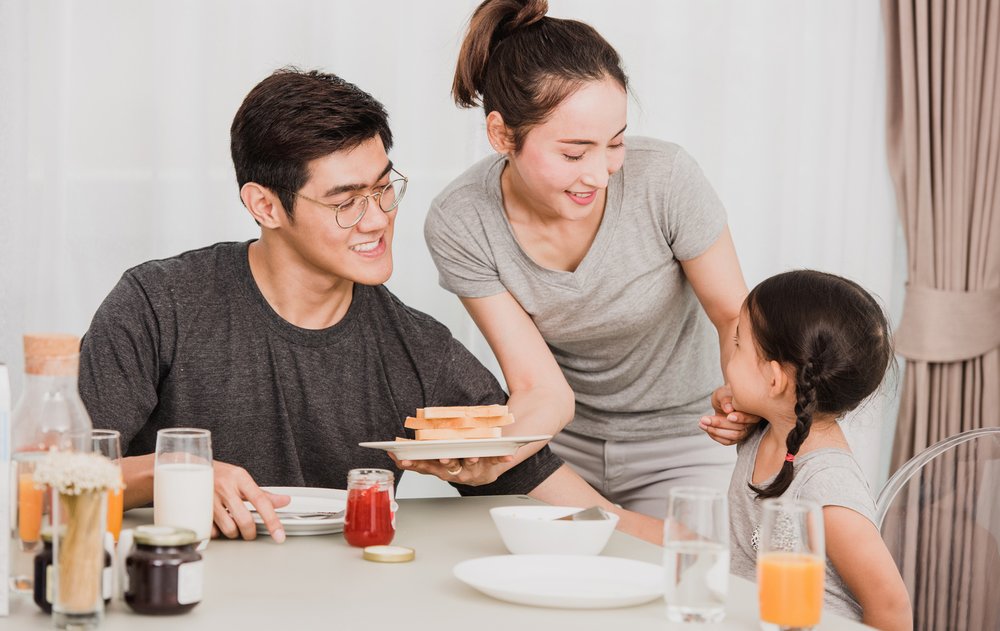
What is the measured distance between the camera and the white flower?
116 cm

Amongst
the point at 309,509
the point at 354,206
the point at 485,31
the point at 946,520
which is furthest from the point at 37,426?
the point at 946,520

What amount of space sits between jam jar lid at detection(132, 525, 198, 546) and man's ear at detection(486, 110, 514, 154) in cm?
114

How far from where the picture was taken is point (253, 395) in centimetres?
207

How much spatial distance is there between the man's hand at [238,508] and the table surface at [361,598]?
20 mm

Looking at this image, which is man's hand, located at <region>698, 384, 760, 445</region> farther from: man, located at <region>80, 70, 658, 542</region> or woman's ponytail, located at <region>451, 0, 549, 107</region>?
woman's ponytail, located at <region>451, 0, 549, 107</region>

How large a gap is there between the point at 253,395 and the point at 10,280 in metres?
1.03

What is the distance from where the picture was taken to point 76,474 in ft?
3.79

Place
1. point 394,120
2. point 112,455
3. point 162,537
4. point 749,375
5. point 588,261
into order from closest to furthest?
1. point 162,537
2. point 112,455
3. point 749,375
4. point 588,261
5. point 394,120

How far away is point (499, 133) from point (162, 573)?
47.7 inches

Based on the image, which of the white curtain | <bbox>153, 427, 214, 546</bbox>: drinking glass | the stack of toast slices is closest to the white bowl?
the stack of toast slices

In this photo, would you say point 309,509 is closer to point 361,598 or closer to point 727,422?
point 361,598

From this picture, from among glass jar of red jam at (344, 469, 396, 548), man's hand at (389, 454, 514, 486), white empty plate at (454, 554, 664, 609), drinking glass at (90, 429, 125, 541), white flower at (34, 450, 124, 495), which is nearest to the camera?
white flower at (34, 450, 124, 495)

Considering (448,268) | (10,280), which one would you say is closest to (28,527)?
(448,268)

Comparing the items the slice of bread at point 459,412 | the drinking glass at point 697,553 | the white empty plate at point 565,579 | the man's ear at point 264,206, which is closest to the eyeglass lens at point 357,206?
the man's ear at point 264,206
